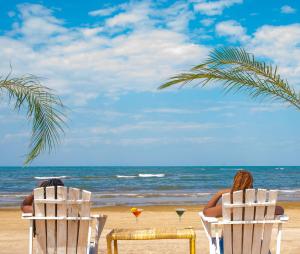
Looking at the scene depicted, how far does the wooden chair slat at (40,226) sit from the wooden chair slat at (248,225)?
2.03 meters

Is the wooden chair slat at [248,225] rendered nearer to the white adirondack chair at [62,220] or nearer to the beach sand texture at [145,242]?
the white adirondack chair at [62,220]

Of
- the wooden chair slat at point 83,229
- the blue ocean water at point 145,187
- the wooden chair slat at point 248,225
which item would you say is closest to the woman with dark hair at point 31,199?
the wooden chair slat at point 83,229

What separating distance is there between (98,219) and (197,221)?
25.4 ft

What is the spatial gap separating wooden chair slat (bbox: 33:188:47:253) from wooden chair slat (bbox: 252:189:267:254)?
213 cm

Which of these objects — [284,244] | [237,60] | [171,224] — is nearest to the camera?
[237,60]

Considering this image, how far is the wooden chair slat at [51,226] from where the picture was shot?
219 inches

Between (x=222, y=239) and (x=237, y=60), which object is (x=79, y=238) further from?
(x=237, y=60)

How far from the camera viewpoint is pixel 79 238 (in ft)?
18.8

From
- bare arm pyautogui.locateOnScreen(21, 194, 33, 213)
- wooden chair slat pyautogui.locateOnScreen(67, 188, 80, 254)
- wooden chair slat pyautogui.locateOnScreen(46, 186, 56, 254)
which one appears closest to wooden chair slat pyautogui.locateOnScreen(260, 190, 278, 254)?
wooden chair slat pyautogui.locateOnScreen(67, 188, 80, 254)

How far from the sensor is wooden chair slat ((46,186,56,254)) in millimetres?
5574

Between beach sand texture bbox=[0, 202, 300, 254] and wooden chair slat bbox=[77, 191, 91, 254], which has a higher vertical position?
wooden chair slat bbox=[77, 191, 91, 254]

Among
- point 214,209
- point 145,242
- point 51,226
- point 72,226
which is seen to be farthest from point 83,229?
point 145,242

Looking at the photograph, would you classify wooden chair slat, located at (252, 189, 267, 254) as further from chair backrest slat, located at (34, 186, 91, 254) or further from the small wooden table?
chair backrest slat, located at (34, 186, 91, 254)

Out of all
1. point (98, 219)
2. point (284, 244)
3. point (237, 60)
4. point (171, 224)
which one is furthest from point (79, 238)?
point (171, 224)
